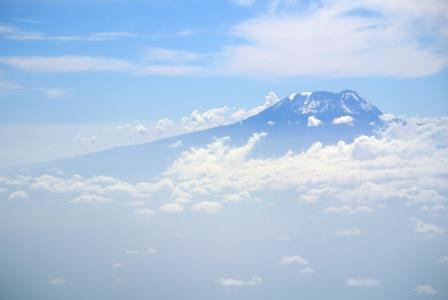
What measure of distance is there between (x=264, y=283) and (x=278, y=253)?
1017 cm

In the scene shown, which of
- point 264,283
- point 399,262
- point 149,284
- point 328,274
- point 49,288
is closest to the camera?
point 49,288

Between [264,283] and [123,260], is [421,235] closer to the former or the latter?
[264,283]

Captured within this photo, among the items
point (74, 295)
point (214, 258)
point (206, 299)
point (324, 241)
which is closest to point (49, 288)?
point (74, 295)

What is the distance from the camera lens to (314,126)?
61844 mm

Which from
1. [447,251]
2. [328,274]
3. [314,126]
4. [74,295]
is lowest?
[74,295]

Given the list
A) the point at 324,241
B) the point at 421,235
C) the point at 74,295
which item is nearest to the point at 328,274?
the point at 324,241

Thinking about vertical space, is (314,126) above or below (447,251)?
above

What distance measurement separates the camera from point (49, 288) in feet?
120

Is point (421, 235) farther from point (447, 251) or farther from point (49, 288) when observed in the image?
point (49, 288)

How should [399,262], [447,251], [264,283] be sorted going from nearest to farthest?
[264,283] → [399,262] → [447,251]

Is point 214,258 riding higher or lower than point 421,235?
lower

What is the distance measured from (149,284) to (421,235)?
1558 inches

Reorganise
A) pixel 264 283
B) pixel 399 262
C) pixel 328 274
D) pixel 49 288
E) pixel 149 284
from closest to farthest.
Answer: pixel 49 288
pixel 149 284
pixel 264 283
pixel 328 274
pixel 399 262

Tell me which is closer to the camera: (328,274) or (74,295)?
(74,295)
